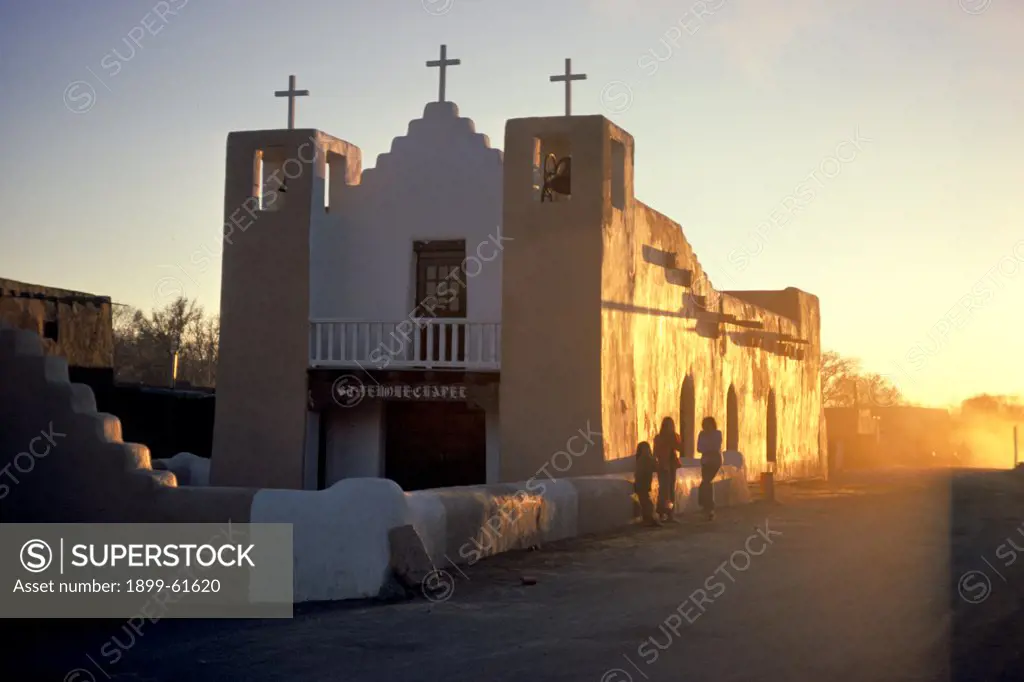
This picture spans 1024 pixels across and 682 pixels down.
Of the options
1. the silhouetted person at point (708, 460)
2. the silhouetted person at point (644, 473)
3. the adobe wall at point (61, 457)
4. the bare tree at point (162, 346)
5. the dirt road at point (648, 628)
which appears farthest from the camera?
the bare tree at point (162, 346)

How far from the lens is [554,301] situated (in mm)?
19375

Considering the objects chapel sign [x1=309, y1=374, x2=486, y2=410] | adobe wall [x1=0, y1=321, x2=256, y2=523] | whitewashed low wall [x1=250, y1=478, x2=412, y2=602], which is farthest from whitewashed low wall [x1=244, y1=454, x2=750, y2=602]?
chapel sign [x1=309, y1=374, x2=486, y2=410]

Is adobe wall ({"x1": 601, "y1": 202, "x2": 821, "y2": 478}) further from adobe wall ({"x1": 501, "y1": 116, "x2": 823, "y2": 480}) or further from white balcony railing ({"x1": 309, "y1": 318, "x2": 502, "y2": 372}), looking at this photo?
white balcony railing ({"x1": 309, "y1": 318, "x2": 502, "y2": 372})

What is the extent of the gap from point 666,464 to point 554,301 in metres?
3.38

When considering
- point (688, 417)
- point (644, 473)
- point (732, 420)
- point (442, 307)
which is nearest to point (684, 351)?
point (688, 417)

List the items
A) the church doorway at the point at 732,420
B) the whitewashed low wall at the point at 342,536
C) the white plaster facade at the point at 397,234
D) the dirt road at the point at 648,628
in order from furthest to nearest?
the church doorway at the point at 732,420, the white plaster facade at the point at 397,234, the whitewashed low wall at the point at 342,536, the dirt road at the point at 648,628

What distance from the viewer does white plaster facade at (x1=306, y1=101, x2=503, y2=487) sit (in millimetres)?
21250

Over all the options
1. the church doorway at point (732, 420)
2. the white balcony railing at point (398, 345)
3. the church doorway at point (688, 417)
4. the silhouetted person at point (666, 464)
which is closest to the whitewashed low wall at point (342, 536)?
the silhouetted person at point (666, 464)

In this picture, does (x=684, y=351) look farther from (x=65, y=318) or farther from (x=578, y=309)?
(x=65, y=318)

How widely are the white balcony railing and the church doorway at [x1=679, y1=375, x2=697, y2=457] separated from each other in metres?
5.80

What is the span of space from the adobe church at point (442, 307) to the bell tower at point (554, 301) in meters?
0.03

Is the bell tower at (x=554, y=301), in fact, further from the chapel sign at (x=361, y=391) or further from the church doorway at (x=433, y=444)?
the church doorway at (x=433, y=444)

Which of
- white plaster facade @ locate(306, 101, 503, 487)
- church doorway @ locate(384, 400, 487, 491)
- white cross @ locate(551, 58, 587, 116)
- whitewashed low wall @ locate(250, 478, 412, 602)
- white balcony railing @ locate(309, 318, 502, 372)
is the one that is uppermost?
white cross @ locate(551, 58, 587, 116)

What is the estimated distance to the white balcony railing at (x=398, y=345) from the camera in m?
20.2
